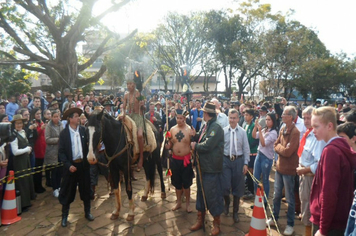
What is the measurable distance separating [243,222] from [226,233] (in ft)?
1.96

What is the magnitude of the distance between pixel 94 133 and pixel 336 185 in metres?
3.76

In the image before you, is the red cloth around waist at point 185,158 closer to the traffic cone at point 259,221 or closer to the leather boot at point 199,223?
the leather boot at point 199,223

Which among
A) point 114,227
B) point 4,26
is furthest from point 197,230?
point 4,26

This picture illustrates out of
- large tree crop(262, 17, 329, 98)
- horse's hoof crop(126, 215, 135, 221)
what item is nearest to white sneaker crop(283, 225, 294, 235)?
horse's hoof crop(126, 215, 135, 221)

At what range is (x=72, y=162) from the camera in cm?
493

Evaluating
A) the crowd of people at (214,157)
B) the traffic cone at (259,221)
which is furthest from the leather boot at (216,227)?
the traffic cone at (259,221)

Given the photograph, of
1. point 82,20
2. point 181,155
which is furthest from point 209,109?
point 82,20

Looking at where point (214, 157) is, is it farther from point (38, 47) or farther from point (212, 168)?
point (38, 47)

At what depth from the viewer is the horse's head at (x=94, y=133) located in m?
4.38

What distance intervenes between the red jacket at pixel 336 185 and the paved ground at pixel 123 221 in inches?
95.9

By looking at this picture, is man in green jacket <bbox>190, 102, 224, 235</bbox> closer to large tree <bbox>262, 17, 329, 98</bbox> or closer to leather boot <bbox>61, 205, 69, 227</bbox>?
leather boot <bbox>61, 205, 69, 227</bbox>

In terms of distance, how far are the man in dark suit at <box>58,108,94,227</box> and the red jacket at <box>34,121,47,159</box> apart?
87.9 inches

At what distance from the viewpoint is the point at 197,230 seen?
4664mm

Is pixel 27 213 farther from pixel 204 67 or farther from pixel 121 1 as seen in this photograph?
pixel 204 67
